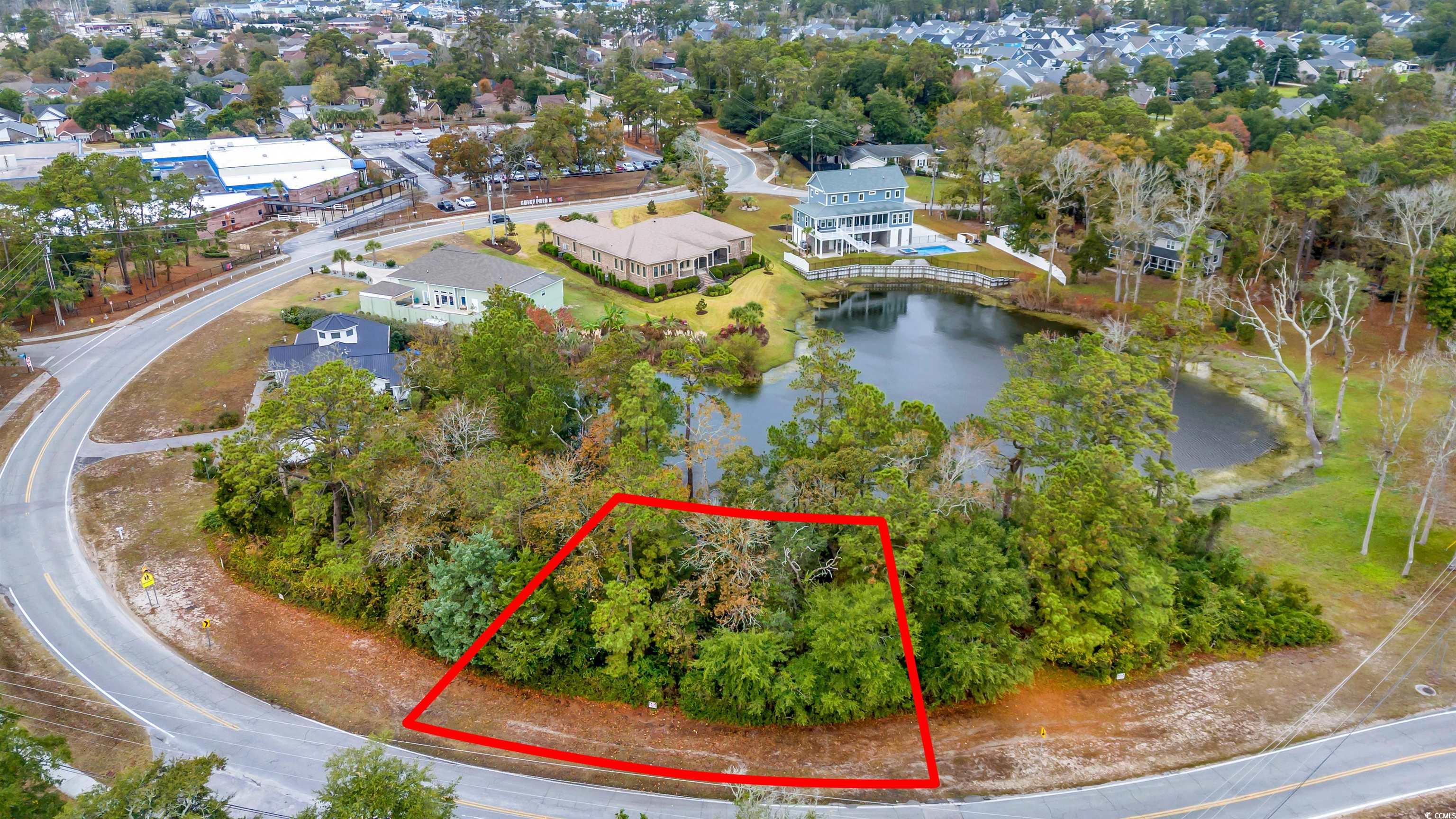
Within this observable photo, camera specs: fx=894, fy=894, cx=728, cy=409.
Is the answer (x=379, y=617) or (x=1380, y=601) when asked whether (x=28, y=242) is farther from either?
(x=1380, y=601)

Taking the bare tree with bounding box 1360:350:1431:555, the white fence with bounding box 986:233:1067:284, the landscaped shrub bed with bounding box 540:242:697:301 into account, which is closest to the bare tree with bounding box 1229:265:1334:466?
the bare tree with bounding box 1360:350:1431:555

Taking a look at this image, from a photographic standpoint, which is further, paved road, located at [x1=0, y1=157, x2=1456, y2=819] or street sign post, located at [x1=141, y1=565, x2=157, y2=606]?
street sign post, located at [x1=141, y1=565, x2=157, y2=606]

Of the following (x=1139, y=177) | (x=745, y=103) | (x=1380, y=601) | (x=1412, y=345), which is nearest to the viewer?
(x=1380, y=601)

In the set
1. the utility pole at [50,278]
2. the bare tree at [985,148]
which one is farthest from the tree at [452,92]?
the bare tree at [985,148]

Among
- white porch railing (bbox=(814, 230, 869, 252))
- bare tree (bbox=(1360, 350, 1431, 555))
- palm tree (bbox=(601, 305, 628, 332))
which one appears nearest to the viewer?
bare tree (bbox=(1360, 350, 1431, 555))

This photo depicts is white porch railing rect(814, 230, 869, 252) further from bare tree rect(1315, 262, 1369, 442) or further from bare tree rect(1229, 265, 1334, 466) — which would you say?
bare tree rect(1315, 262, 1369, 442)

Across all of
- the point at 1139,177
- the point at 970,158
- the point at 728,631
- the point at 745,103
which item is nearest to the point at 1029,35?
the point at 745,103

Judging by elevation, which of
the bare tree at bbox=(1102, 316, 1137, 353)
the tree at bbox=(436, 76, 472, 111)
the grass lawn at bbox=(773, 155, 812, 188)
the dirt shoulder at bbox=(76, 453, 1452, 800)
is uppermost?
the tree at bbox=(436, 76, 472, 111)
